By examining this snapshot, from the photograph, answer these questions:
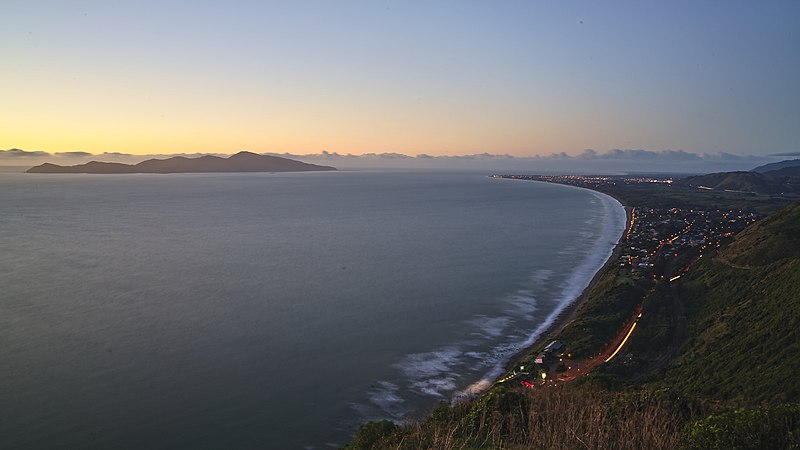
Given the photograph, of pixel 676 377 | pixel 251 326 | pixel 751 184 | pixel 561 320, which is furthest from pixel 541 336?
pixel 751 184

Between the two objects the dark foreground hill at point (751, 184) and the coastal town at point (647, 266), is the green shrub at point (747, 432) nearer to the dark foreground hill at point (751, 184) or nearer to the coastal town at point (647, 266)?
the coastal town at point (647, 266)

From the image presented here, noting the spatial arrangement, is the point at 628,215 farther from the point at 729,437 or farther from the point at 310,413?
the point at 729,437

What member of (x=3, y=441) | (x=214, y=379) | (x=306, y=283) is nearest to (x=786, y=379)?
(x=214, y=379)

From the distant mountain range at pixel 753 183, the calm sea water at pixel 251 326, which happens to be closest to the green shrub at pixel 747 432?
the calm sea water at pixel 251 326

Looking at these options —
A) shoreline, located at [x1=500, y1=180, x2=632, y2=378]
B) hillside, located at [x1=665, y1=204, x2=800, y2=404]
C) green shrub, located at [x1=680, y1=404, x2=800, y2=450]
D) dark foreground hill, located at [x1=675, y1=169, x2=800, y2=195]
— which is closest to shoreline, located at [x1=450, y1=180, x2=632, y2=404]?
shoreline, located at [x1=500, y1=180, x2=632, y2=378]

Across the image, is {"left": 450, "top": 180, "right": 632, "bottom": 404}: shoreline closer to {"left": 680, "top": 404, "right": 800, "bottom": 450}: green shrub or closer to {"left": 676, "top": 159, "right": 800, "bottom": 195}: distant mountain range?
{"left": 680, "top": 404, "right": 800, "bottom": 450}: green shrub

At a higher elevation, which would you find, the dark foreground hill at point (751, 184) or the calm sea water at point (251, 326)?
the dark foreground hill at point (751, 184)
